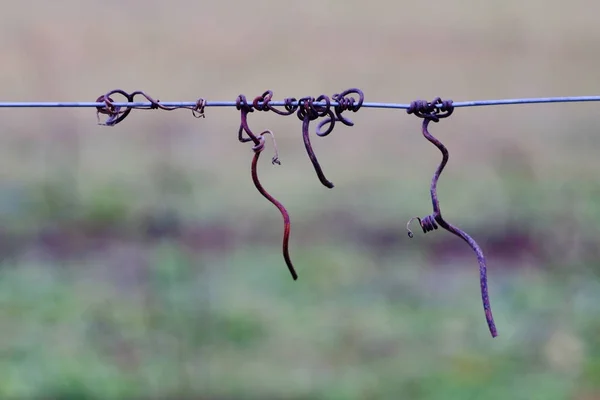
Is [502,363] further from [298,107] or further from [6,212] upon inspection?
[6,212]

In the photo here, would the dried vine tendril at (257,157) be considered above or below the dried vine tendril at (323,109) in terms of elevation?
below

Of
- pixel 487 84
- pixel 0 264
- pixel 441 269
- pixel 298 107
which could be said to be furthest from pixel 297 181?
pixel 298 107

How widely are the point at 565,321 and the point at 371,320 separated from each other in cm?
142

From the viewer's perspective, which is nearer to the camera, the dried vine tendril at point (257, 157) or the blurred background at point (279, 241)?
the dried vine tendril at point (257, 157)

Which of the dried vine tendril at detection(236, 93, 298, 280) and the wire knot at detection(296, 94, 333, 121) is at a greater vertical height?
the wire knot at detection(296, 94, 333, 121)

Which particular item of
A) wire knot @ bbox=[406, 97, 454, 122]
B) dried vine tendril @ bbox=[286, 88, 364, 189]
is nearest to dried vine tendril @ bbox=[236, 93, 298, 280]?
dried vine tendril @ bbox=[286, 88, 364, 189]

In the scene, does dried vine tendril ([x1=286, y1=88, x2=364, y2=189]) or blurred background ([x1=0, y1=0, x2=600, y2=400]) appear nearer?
Answer: dried vine tendril ([x1=286, y1=88, x2=364, y2=189])

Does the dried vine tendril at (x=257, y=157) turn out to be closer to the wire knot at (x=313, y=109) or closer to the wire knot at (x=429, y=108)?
the wire knot at (x=313, y=109)

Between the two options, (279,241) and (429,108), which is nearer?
A: (429,108)

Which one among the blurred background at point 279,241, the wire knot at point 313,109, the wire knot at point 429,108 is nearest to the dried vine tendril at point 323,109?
the wire knot at point 313,109

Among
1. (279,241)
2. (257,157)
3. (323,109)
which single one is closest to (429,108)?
(323,109)

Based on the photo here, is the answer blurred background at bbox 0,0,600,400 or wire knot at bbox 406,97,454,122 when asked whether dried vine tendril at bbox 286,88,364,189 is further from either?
blurred background at bbox 0,0,600,400

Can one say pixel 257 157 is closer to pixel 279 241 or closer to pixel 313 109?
pixel 313 109

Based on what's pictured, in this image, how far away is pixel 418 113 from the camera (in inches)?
55.8
